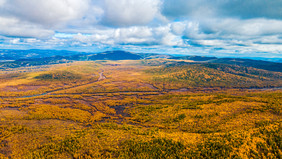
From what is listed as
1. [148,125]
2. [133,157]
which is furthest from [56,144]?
[148,125]

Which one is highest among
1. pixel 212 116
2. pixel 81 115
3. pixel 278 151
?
pixel 278 151

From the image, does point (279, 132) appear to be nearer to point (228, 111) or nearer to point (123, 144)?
point (228, 111)

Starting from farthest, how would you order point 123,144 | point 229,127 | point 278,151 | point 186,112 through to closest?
point 186,112 < point 229,127 < point 123,144 < point 278,151

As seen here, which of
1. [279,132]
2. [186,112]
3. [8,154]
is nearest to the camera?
[279,132]

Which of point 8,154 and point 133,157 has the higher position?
point 133,157

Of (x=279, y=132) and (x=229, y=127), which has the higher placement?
(x=279, y=132)

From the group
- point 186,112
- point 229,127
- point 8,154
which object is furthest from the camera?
point 186,112

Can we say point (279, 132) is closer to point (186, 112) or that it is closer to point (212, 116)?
point (212, 116)

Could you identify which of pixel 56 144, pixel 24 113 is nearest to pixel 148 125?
pixel 56 144

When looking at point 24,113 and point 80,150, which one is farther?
point 24,113
